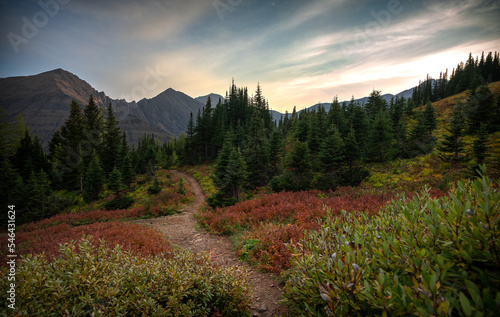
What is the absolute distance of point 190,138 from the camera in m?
58.5

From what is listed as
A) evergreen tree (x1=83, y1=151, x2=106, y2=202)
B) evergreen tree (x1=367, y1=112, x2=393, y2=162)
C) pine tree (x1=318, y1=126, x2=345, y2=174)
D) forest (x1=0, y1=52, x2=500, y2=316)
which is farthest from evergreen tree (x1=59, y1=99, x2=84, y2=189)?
evergreen tree (x1=367, y1=112, x2=393, y2=162)

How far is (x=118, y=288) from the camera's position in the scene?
115 inches

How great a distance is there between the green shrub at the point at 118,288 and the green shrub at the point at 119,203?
24.1 m

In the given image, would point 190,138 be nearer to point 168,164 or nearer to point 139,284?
point 168,164

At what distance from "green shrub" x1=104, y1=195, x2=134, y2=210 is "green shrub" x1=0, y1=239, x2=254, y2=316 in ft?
79.1

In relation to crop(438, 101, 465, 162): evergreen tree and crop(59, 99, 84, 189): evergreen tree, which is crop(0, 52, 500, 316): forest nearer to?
crop(438, 101, 465, 162): evergreen tree

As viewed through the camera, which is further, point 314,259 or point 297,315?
point 297,315

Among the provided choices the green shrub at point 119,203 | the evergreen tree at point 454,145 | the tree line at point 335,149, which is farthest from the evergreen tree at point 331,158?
the green shrub at point 119,203

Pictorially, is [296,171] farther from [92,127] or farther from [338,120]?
[92,127]

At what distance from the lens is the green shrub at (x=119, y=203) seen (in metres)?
23.3

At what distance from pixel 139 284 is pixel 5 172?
38.6 meters

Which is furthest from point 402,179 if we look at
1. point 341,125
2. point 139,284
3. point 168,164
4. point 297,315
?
point 168,164

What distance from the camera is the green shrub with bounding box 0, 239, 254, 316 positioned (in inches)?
98.8

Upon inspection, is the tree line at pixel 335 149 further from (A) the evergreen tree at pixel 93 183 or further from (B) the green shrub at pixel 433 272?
(A) the evergreen tree at pixel 93 183
